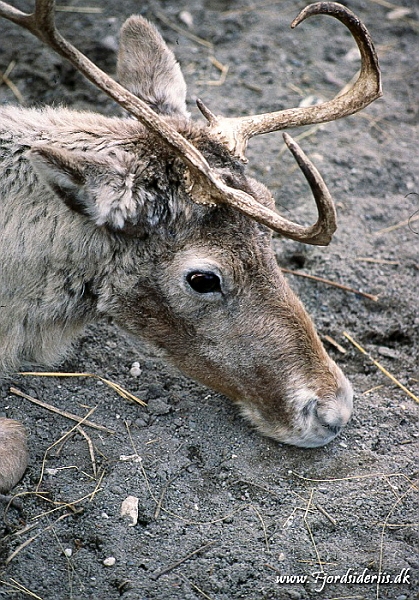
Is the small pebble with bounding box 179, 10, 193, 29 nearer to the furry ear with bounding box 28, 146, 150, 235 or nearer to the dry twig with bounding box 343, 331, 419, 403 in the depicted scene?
the dry twig with bounding box 343, 331, 419, 403

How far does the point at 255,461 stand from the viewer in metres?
4.56

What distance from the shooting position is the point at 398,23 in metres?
8.44

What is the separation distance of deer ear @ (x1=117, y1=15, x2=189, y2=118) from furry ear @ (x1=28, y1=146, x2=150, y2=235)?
0.76 m

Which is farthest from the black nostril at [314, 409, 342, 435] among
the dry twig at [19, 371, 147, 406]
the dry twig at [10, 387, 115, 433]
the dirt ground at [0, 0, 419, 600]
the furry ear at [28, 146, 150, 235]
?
the furry ear at [28, 146, 150, 235]

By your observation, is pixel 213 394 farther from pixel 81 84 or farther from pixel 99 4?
pixel 99 4

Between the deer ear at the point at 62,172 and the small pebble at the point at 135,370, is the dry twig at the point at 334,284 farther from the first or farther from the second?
the deer ear at the point at 62,172

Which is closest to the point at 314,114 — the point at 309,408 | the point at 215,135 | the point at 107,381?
the point at 215,135

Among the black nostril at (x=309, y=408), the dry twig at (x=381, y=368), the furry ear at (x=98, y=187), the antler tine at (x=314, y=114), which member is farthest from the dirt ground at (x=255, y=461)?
the antler tine at (x=314, y=114)

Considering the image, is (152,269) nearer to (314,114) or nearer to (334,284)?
(314,114)

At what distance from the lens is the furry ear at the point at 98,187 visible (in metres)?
3.78

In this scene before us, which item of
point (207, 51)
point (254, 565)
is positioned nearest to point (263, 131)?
point (254, 565)

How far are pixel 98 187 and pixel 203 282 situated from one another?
75cm

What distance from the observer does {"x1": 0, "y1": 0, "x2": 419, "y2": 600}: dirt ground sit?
396 cm

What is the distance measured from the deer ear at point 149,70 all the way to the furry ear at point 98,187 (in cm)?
76
